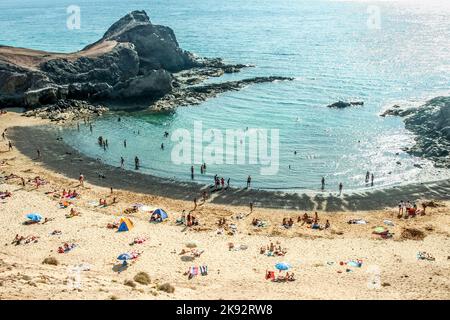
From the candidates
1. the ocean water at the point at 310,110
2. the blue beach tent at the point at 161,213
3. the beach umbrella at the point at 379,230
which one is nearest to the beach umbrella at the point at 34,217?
the blue beach tent at the point at 161,213

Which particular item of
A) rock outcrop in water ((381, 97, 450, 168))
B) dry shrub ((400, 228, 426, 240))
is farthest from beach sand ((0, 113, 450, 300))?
rock outcrop in water ((381, 97, 450, 168))

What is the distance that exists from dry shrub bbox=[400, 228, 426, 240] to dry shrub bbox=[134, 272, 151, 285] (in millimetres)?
18967

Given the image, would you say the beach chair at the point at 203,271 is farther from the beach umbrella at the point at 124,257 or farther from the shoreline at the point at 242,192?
the shoreline at the point at 242,192

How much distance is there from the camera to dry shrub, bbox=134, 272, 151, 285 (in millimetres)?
27225

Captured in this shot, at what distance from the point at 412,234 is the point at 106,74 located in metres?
57.7

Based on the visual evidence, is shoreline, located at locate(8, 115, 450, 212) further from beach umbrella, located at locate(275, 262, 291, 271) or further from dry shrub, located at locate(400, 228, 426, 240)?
beach umbrella, located at locate(275, 262, 291, 271)

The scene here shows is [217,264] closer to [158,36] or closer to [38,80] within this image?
[38,80]

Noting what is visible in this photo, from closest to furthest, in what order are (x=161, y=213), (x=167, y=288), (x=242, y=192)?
(x=167, y=288)
(x=161, y=213)
(x=242, y=192)

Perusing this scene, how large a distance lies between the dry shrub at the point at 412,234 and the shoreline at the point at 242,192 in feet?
18.0

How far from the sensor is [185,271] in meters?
30.0

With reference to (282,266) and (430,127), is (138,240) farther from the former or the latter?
(430,127)

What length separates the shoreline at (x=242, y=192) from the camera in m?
42.3

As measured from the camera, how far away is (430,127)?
200 ft

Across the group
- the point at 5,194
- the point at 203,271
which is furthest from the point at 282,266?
the point at 5,194
